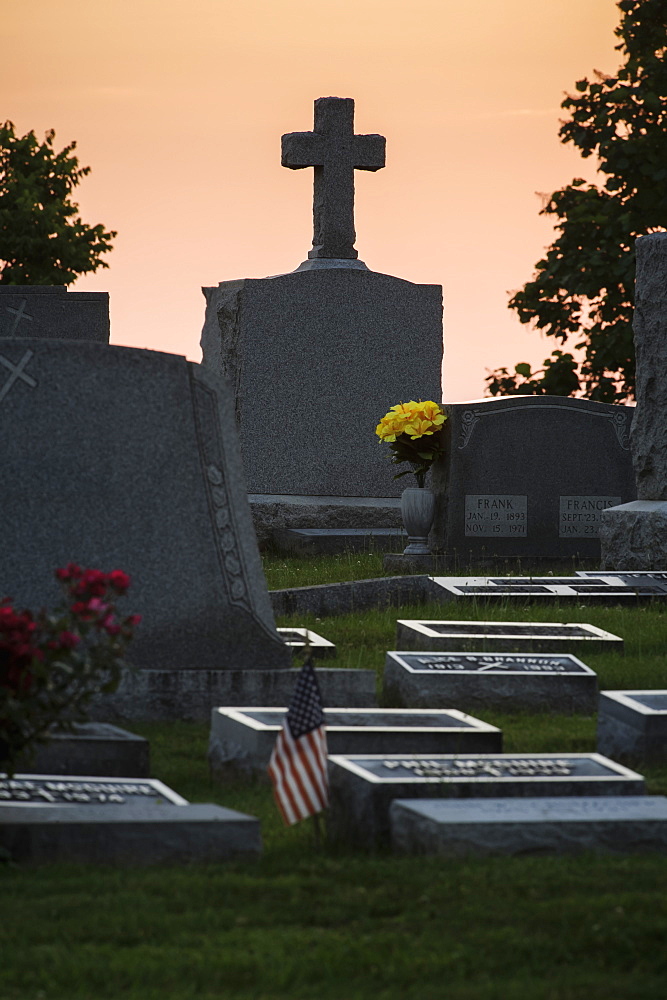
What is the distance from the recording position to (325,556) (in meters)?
14.9

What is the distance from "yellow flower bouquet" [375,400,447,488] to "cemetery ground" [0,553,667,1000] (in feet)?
27.7

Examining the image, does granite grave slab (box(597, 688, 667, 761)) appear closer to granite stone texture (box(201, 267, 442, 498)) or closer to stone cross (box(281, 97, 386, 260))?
granite stone texture (box(201, 267, 442, 498))

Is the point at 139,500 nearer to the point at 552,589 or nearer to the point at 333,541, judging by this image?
the point at 552,589

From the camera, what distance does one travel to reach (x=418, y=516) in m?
13.2

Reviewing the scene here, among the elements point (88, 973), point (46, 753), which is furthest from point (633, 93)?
point (88, 973)

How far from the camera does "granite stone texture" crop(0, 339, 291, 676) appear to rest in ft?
22.3

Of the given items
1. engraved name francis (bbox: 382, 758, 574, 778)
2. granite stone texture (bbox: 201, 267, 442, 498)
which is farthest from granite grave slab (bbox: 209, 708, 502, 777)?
granite stone texture (bbox: 201, 267, 442, 498)

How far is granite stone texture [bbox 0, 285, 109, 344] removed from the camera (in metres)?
16.8

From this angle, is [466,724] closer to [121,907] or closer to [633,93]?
[121,907]

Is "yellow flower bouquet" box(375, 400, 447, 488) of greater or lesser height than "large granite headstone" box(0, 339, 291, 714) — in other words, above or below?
above

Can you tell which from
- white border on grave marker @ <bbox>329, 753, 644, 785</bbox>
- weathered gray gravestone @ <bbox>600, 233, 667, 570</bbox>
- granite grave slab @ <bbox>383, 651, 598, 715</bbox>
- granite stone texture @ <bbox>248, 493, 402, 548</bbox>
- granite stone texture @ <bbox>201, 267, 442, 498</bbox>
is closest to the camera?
white border on grave marker @ <bbox>329, 753, 644, 785</bbox>

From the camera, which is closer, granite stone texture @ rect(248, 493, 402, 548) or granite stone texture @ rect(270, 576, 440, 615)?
granite stone texture @ rect(270, 576, 440, 615)

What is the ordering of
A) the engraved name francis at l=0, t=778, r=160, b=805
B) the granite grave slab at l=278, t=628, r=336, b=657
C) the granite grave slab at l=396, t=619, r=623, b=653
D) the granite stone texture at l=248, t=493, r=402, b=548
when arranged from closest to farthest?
the engraved name francis at l=0, t=778, r=160, b=805, the granite grave slab at l=278, t=628, r=336, b=657, the granite grave slab at l=396, t=619, r=623, b=653, the granite stone texture at l=248, t=493, r=402, b=548

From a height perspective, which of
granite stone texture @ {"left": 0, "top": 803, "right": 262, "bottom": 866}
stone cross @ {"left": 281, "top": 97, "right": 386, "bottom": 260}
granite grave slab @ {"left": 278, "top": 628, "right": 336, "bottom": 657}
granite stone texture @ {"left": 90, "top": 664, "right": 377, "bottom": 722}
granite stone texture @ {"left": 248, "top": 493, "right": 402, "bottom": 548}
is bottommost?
granite stone texture @ {"left": 0, "top": 803, "right": 262, "bottom": 866}
